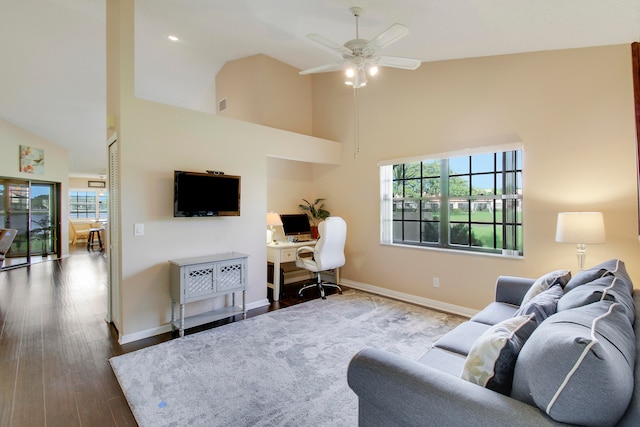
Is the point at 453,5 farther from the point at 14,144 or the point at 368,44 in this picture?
the point at 14,144

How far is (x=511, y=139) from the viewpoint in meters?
3.37

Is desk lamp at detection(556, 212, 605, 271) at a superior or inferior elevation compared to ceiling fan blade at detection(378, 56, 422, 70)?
inferior

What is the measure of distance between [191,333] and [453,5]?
376cm

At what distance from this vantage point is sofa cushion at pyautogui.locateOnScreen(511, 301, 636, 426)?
2.68 ft

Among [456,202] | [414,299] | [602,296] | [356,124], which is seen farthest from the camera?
[356,124]

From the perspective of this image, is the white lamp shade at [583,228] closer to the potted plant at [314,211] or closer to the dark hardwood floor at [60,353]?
the dark hardwood floor at [60,353]

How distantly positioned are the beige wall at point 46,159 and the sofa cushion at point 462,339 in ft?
28.2

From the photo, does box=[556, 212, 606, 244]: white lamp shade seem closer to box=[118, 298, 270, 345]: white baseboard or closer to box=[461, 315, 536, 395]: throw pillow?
box=[461, 315, 536, 395]: throw pillow

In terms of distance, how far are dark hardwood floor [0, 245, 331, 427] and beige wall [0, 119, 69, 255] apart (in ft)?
8.76

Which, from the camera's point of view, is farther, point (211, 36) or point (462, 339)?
point (211, 36)

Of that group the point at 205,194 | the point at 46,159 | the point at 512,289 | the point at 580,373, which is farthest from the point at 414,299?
the point at 46,159

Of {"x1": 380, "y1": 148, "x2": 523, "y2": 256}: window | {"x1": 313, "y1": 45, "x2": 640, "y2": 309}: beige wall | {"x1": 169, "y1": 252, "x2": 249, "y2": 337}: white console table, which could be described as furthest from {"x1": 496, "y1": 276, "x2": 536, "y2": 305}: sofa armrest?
{"x1": 169, "y1": 252, "x2": 249, "y2": 337}: white console table

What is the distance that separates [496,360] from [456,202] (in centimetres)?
316

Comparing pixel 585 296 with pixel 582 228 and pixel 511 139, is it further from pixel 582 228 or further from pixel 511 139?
pixel 511 139
